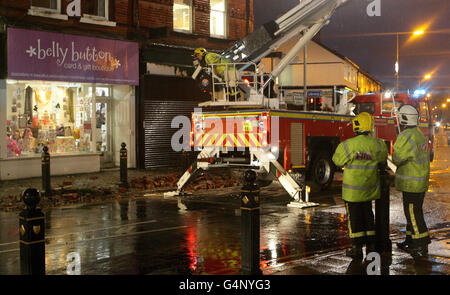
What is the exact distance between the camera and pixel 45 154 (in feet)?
44.2

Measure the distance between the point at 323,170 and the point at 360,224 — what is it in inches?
292

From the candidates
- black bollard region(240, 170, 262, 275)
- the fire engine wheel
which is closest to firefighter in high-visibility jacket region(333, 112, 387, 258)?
black bollard region(240, 170, 262, 275)

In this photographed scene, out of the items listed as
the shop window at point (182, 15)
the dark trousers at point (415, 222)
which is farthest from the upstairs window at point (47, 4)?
the dark trousers at point (415, 222)

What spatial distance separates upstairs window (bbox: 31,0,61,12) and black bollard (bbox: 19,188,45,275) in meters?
12.7

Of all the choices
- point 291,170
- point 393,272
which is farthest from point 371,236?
point 291,170

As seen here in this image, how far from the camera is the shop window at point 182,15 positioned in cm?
2058

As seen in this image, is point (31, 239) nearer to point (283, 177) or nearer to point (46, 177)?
point (283, 177)

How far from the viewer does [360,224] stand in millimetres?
7047

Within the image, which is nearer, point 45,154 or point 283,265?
point 283,265

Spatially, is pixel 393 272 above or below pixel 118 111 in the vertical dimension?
below

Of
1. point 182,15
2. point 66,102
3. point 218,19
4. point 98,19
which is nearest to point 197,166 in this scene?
point 66,102

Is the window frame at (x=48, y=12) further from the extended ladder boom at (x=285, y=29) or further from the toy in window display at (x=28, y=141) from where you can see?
the extended ladder boom at (x=285, y=29)
